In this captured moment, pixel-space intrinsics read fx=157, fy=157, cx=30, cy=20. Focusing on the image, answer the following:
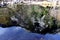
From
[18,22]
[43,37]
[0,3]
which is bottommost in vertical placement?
[43,37]

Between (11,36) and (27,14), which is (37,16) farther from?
(11,36)

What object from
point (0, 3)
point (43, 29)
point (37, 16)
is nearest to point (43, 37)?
point (43, 29)

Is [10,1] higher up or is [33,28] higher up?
[10,1]

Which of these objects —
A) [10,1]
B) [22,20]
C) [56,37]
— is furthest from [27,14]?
[56,37]

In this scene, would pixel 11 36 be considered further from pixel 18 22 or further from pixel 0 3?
pixel 0 3

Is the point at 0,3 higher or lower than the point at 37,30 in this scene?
higher
